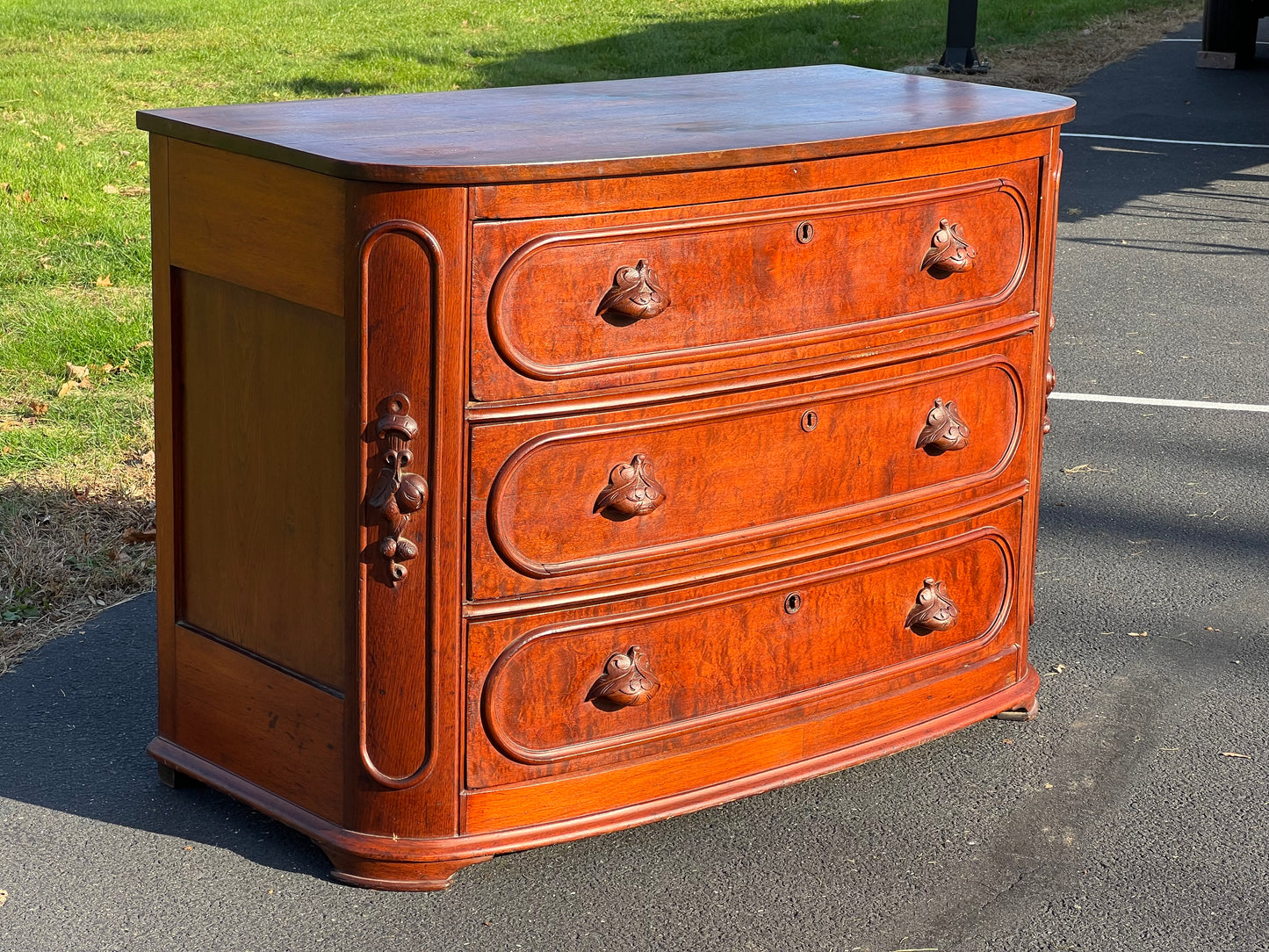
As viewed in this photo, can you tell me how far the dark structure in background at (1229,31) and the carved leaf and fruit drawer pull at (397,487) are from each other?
1240 cm

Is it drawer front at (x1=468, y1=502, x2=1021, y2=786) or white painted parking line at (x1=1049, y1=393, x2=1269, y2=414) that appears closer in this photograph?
drawer front at (x1=468, y1=502, x2=1021, y2=786)

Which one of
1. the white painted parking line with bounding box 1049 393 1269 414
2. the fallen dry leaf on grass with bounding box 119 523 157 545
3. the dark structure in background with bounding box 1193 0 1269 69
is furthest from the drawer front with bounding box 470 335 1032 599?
the dark structure in background with bounding box 1193 0 1269 69

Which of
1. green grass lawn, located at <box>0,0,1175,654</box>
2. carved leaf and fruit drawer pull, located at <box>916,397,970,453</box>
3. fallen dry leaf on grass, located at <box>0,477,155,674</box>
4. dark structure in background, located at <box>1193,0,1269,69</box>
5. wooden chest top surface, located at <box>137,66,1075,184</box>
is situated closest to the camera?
wooden chest top surface, located at <box>137,66,1075,184</box>

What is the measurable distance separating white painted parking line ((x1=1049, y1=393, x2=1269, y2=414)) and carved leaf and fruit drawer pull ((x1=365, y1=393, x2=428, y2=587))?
12.4 ft

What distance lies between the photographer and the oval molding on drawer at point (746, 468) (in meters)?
2.75

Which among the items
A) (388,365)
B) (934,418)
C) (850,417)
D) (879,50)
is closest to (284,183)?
(388,365)

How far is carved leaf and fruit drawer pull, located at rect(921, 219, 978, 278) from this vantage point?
307 cm

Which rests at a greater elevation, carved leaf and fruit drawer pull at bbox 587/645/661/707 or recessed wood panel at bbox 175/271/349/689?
A: recessed wood panel at bbox 175/271/349/689

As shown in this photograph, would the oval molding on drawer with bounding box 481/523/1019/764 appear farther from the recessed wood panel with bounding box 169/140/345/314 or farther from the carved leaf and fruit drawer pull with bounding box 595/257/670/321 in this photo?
the recessed wood panel with bounding box 169/140/345/314

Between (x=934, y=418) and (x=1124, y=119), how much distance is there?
9051 mm

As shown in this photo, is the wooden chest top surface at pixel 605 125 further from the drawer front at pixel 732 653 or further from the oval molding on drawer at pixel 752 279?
the drawer front at pixel 732 653

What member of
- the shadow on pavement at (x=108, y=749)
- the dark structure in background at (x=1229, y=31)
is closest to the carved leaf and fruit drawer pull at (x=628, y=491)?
the shadow on pavement at (x=108, y=749)

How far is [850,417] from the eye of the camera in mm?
3074

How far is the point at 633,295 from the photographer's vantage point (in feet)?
8.82
